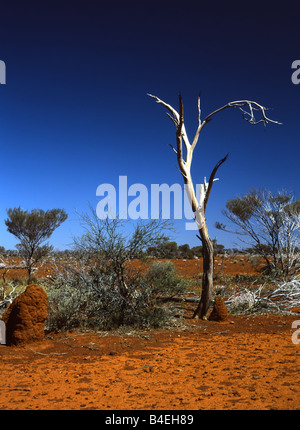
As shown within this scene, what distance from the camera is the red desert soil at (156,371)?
12.8ft

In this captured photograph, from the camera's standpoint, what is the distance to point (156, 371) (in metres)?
5.01

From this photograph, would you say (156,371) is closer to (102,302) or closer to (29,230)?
(102,302)

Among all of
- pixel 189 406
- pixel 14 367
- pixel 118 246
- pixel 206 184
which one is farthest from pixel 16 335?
pixel 206 184

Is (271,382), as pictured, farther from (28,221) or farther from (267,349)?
(28,221)

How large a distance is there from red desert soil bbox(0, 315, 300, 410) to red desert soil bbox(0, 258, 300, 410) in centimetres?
1

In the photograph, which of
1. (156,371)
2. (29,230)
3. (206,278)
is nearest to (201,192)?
(206,278)

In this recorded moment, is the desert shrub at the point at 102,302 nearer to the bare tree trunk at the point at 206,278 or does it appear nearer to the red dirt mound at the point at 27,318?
the bare tree trunk at the point at 206,278

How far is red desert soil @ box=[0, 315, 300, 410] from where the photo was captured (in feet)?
12.8

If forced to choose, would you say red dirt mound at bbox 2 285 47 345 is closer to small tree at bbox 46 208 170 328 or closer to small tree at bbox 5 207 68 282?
small tree at bbox 46 208 170 328

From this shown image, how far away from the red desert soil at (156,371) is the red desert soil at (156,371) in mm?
11

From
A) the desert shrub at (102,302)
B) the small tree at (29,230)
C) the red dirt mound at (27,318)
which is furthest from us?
the small tree at (29,230)

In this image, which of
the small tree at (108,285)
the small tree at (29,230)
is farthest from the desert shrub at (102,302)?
the small tree at (29,230)

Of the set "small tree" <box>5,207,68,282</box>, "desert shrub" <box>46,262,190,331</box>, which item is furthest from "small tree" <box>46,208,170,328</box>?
"small tree" <box>5,207,68,282</box>

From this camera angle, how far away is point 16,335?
6.54 m
